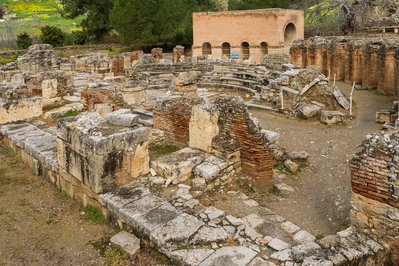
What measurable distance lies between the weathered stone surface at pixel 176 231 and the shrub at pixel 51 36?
3095 centimetres

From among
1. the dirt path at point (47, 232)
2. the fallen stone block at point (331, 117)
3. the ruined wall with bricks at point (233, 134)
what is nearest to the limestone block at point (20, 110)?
the dirt path at point (47, 232)

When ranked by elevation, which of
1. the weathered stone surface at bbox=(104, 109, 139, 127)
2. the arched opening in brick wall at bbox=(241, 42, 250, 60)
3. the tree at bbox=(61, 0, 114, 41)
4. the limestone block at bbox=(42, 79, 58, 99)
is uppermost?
the tree at bbox=(61, 0, 114, 41)

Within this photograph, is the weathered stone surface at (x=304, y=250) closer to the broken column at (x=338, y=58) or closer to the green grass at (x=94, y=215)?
the green grass at (x=94, y=215)

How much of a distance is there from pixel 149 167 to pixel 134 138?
0.68m

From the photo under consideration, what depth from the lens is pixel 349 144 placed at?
10391 mm

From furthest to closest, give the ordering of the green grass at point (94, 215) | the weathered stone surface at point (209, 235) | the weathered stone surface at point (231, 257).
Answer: the green grass at point (94, 215) → the weathered stone surface at point (209, 235) → the weathered stone surface at point (231, 257)

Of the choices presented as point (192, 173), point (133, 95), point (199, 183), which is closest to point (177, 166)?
point (192, 173)

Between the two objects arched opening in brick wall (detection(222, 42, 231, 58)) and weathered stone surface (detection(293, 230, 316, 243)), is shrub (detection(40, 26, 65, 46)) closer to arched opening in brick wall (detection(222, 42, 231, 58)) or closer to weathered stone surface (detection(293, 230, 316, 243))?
arched opening in brick wall (detection(222, 42, 231, 58))

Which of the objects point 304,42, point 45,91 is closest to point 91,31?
point 304,42

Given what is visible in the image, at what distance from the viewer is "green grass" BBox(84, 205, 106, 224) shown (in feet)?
20.7

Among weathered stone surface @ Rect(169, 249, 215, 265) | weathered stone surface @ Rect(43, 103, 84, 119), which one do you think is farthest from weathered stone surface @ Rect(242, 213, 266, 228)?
weathered stone surface @ Rect(43, 103, 84, 119)

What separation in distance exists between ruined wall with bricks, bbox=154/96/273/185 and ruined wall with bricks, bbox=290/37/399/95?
10060 mm

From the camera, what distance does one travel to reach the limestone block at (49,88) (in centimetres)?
1262

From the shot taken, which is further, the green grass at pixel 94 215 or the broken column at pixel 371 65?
the broken column at pixel 371 65
